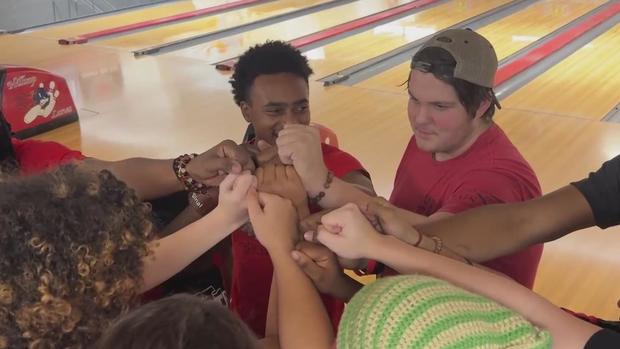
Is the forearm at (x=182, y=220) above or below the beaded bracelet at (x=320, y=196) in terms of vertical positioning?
below

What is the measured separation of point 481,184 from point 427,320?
857mm

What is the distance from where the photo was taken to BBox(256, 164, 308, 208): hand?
1.20 m

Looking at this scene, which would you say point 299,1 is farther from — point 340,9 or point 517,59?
point 517,59

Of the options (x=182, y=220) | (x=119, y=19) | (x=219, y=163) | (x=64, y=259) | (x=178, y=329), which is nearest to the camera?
(x=178, y=329)

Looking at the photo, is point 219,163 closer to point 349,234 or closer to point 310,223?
point 310,223

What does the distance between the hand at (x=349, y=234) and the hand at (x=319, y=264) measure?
0.05 m

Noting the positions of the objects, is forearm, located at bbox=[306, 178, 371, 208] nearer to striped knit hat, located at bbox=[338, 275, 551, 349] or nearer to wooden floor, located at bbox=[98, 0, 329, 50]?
striped knit hat, located at bbox=[338, 275, 551, 349]

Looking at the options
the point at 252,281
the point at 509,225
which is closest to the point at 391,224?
the point at 509,225

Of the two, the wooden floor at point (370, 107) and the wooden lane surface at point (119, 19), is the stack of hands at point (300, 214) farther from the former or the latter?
the wooden lane surface at point (119, 19)

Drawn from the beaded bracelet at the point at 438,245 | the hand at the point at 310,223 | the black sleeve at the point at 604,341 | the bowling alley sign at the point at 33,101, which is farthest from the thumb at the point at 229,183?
the bowling alley sign at the point at 33,101

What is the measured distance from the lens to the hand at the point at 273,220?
1.07 m

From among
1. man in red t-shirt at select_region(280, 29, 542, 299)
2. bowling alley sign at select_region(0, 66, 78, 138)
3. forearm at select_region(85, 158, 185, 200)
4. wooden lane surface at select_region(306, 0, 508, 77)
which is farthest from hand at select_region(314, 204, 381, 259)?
wooden lane surface at select_region(306, 0, 508, 77)

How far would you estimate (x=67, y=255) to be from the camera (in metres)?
0.83

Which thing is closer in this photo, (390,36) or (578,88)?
(578,88)
